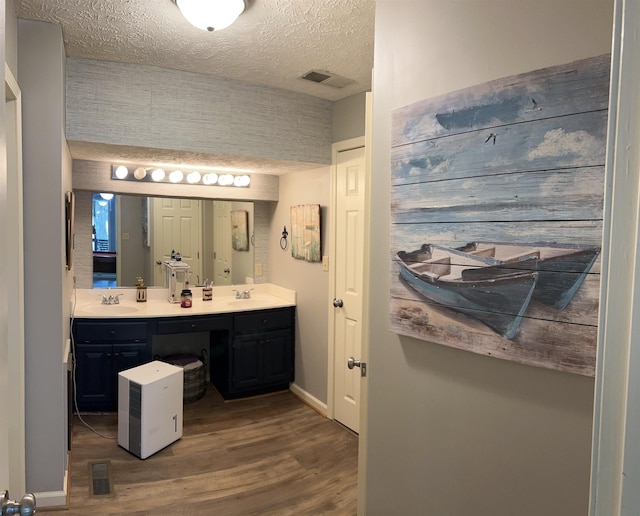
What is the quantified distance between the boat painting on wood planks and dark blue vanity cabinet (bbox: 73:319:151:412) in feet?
8.52

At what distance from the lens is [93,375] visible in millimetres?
3426

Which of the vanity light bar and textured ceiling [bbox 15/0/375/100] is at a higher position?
textured ceiling [bbox 15/0/375/100]

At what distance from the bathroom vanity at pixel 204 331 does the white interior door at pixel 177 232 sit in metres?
0.26

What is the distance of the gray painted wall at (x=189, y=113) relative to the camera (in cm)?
271

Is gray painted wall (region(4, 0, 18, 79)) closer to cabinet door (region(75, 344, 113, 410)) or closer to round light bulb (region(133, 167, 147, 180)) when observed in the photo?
round light bulb (region(133, 167, 147, 180))

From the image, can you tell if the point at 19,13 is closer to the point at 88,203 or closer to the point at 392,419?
the point at 88,203

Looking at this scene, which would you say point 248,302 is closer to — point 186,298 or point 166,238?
point 186,298

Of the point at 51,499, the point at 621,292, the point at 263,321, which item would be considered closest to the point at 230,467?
the point at 51,499

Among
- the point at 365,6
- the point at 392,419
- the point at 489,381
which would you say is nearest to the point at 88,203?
the point at 365,6

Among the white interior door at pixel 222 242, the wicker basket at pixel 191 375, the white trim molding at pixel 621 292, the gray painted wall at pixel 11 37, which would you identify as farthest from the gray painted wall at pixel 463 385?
the white interior door at pixel 222 242

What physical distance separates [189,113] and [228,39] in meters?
0.68

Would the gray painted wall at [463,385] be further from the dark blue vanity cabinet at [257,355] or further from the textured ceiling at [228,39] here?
the dark blue vanity cabinet at [257,355]

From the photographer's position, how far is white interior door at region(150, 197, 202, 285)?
13.3ft

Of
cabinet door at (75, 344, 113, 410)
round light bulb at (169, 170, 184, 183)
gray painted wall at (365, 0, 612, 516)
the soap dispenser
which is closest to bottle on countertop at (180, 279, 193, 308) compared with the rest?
the soap dispenser
